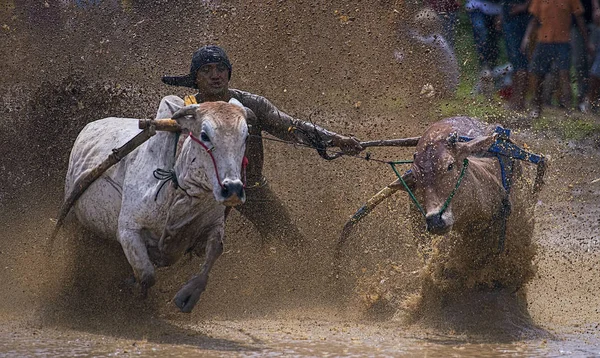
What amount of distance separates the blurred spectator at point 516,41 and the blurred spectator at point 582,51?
491 millimetres

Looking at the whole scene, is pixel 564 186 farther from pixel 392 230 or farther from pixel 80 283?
pixel 80 283

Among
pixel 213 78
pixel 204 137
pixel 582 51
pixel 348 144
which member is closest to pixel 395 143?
pixel 348 144

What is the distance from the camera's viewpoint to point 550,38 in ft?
39.3

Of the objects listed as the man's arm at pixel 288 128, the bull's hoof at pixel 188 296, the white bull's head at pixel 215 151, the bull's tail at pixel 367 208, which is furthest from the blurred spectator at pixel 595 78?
the bull's hoof at pixel 188 296

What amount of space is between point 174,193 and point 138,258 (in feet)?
1.46

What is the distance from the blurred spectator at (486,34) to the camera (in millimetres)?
12227

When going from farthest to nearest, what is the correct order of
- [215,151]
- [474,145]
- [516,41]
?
[516,41], [474,145], [215,151]

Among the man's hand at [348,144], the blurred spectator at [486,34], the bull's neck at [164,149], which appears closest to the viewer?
the bull's neck at [164,149]

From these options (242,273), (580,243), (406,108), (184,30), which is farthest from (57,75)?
(580,243)

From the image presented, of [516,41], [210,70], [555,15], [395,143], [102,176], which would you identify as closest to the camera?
[102,176]

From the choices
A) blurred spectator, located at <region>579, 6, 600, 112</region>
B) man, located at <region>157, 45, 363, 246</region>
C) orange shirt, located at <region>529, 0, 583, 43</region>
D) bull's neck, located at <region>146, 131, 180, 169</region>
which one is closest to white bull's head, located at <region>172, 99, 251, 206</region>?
bull's neck, located at <region>146, 131, 180, 169</region>

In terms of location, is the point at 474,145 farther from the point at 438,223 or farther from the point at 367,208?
the point at 367,208

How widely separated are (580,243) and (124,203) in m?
4.80

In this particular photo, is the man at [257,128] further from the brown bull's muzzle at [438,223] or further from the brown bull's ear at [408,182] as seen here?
the brown bull's muzzle at [438,223]
